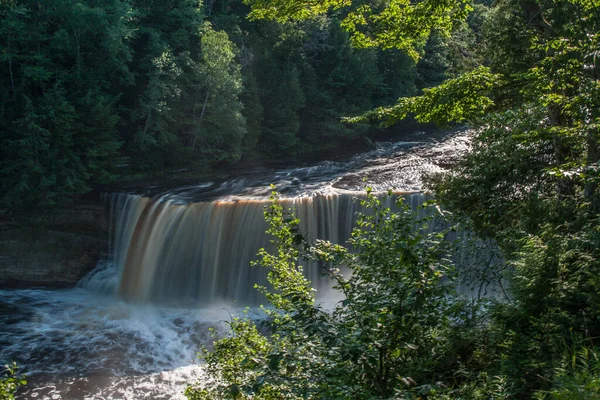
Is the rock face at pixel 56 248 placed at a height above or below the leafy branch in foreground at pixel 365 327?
below

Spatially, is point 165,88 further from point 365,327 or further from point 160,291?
point 365,327

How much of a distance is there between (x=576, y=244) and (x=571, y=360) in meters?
1.42

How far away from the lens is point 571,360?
4758mm

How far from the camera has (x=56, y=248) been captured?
18.8 metres

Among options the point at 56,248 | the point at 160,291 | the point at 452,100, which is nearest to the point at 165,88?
the point at 56,248

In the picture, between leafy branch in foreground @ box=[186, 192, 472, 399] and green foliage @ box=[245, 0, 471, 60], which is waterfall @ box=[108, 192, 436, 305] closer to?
green foliage @ box=[245, 0, 471, 60]

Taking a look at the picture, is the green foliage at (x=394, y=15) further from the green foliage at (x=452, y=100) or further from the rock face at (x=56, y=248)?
the rock face at (x=56, y=248)

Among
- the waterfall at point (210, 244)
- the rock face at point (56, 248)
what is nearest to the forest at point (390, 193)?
the rock face at point (56, 248)

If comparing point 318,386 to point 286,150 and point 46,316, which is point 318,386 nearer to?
point 46,316

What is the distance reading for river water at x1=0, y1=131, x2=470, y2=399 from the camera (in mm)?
12906

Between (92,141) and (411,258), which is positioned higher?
(92,141)

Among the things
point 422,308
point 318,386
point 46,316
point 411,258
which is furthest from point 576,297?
point 46,316

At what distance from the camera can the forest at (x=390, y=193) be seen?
4.40 metres

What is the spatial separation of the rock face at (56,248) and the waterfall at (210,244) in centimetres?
182
